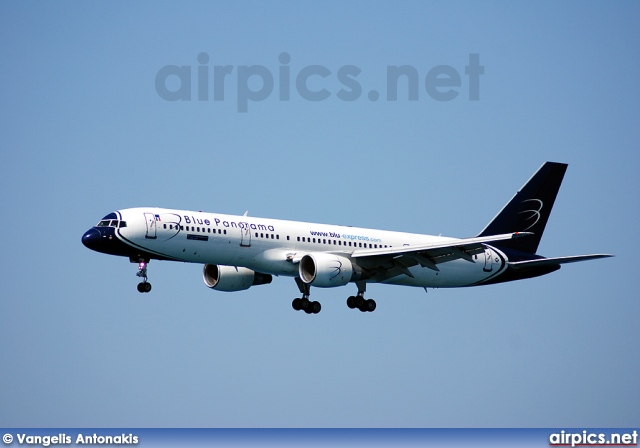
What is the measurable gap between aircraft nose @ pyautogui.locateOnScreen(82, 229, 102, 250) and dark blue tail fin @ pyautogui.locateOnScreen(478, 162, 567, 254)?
2568 cm

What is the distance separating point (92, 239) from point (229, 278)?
1137 cm

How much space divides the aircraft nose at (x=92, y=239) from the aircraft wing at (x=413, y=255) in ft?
48.1

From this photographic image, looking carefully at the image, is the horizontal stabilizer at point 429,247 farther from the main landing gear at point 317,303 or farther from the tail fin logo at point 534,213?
the tail fin logo at point 534,213

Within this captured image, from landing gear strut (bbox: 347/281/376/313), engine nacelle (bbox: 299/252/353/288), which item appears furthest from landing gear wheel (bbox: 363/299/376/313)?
engine nacelle (bbox: 299/252/353/288)

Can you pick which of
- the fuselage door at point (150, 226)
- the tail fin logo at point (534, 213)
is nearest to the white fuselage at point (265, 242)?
the fuselage door at point (150, 226)

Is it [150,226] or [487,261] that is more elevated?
[487,261]

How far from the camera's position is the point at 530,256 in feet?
286

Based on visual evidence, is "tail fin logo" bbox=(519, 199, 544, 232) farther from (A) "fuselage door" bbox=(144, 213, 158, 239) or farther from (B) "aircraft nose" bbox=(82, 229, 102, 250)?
(B) "aircraft nose" bbox=(82, 229, 102, 250)

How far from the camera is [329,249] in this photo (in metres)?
80.3

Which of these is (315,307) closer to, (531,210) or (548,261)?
(548,261)

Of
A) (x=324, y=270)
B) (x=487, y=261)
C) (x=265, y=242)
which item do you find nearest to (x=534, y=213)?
(x=487, y=261)

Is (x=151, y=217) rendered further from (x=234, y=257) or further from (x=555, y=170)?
(x=555, y=170)

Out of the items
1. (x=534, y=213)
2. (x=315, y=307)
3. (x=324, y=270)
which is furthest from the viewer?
(x=534, y=213)

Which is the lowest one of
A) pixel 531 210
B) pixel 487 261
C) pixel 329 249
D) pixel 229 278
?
pixel 229 278
